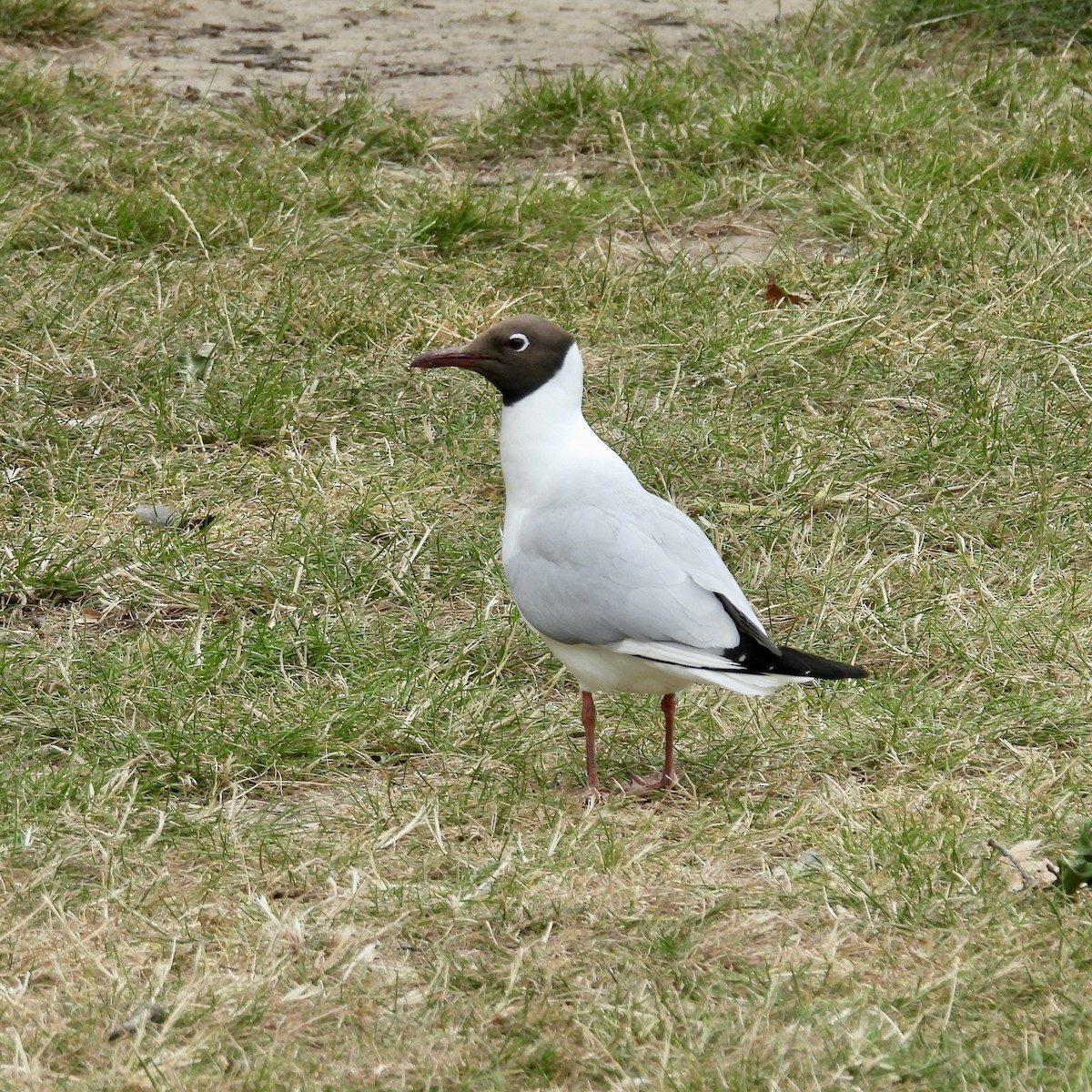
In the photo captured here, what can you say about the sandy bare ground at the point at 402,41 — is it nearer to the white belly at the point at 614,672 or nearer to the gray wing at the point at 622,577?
the gray wing at the point at 622,577

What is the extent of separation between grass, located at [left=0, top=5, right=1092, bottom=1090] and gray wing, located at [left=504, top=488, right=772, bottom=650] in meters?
0.35

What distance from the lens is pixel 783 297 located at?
19.0 ft

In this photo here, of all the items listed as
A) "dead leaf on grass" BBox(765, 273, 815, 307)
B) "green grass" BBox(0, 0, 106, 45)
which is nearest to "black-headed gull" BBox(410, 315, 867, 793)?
"dead leaf on grass" BBox(765, 273, 815, 307)

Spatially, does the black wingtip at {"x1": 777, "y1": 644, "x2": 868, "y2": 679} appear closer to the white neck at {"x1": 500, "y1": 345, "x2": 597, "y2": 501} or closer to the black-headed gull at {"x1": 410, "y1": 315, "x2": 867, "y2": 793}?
the black-headed gull at {"x1": 410, "y1": 315, "x2": 867, "y2": 793}

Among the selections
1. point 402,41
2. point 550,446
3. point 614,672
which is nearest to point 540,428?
point 550,446

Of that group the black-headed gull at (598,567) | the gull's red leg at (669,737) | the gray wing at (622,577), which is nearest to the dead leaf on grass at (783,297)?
the black-headed gull at (598,567)

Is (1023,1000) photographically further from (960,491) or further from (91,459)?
(91,459)

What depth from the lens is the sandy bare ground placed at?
293 inches

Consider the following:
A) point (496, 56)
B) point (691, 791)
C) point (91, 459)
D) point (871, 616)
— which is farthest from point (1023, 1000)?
point (496, 56)

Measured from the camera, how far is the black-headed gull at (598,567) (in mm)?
3426

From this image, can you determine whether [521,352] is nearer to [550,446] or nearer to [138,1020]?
[550,446]

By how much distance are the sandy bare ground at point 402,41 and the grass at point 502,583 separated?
1.31 feet

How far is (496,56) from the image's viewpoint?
780 centimetres

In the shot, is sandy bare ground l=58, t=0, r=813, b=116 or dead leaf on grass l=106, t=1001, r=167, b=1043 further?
sandy bare ground l=58, t=0, r=813, b=116
